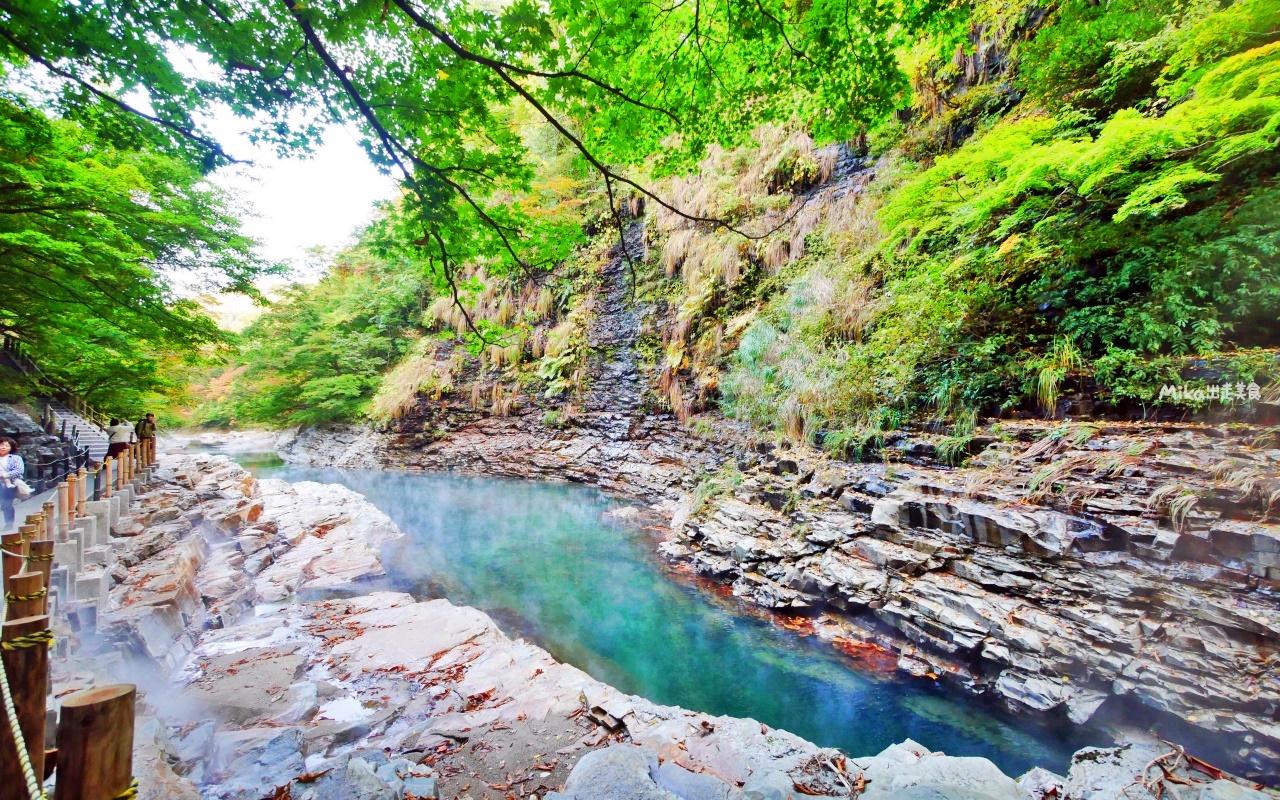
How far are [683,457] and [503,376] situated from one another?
7697 mm

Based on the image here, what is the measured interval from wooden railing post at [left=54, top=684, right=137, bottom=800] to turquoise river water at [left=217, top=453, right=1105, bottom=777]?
3935 mm

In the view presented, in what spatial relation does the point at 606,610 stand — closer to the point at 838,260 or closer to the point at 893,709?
the point at 893,709

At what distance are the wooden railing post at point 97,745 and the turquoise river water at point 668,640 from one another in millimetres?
3935

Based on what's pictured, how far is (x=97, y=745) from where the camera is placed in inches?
37.7

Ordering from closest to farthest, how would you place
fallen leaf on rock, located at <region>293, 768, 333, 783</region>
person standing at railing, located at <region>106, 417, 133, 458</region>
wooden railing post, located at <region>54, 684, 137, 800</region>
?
1. wooden railing post, located at <region>54, 684, 137, 800</region>
2. fallen leaf on rock, located at <region>293, 768, 333, 783</region>
3. person standing at railing, located at <region>106, 417, 133, 458</region>

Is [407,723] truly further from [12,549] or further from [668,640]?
[668,640]

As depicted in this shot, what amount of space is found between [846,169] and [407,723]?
11311 millimetres

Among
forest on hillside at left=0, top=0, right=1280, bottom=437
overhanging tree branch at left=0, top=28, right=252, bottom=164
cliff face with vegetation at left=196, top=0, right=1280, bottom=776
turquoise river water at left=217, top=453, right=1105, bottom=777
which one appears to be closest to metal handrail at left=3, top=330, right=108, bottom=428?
forest on hillside at left=0, top=0, right=1280, bottom=437

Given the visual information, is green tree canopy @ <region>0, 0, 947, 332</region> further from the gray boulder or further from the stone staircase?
the stone staircase

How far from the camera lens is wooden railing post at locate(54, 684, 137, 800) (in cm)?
91

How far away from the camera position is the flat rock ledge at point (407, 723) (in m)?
2.57

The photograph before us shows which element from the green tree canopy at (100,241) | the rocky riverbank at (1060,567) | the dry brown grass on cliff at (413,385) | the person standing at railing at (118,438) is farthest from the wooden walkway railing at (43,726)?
the dry brown grass on cliff at (413,385)

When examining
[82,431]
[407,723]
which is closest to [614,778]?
[407,723]

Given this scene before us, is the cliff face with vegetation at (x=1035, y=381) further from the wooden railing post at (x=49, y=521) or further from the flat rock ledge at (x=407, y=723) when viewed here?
the wooden railing post at (x=49, y=521)
